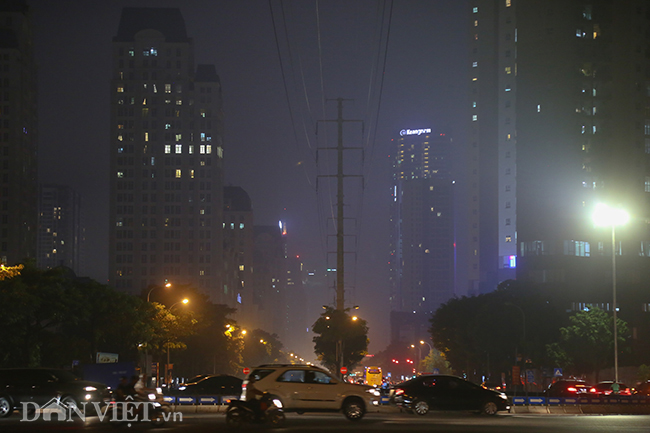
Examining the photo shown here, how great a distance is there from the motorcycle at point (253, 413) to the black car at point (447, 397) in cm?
997

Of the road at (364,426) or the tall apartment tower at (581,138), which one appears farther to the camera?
the tall apartment tower at (581,138)

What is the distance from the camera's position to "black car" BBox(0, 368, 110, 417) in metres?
26.7

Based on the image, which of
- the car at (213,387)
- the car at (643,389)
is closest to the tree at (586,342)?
the car at (643,389)

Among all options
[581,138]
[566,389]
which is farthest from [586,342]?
[581,138]

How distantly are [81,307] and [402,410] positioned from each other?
111ft

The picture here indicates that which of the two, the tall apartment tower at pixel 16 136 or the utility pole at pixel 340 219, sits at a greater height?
the tall apartment tower at pixel 16 136

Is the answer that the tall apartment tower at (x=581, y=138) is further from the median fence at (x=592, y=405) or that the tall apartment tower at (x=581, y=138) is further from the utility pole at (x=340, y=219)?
the median fence at (x=592, y=405)

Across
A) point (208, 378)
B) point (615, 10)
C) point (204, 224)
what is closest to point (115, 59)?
point (204, 224)

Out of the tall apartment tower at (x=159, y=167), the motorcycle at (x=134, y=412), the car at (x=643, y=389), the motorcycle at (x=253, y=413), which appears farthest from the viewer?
the tall apartment tower at (x=159, y=167)

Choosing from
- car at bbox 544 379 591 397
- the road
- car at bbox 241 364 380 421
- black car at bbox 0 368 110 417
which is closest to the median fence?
the road


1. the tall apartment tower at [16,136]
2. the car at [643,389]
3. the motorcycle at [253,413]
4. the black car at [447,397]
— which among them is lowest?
the car at [643,389]

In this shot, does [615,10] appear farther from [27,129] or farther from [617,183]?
[27,129]

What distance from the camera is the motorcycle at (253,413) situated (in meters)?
23.6

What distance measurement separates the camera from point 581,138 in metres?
122
